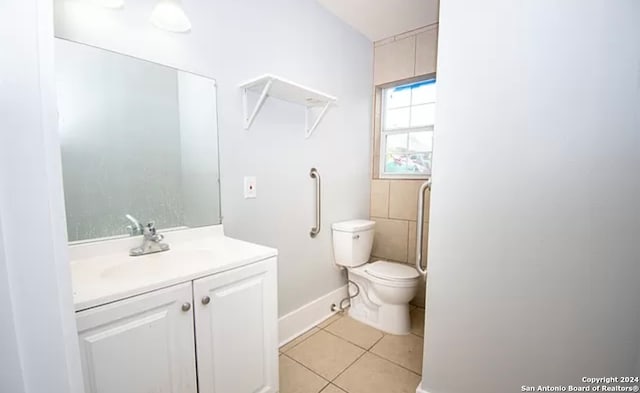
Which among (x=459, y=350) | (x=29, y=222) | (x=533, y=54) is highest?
(x=533, y=54)

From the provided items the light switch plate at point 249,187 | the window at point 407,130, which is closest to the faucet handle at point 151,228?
the light switch plate at point 249,187

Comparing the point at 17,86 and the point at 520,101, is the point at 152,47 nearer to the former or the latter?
the point at 17,86

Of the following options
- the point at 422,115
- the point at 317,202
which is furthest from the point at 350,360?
the point at 422,115

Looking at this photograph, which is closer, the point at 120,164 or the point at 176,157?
the point at 120,164

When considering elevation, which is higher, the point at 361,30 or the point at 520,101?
the point at 361,30

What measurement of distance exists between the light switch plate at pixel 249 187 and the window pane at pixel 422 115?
1.67m

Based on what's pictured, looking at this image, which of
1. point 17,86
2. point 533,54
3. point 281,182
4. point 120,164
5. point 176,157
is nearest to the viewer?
point 17,86

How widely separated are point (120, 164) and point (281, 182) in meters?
0.93

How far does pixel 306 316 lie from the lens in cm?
208

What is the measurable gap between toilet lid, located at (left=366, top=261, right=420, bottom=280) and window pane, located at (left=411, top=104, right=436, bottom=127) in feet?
4.38

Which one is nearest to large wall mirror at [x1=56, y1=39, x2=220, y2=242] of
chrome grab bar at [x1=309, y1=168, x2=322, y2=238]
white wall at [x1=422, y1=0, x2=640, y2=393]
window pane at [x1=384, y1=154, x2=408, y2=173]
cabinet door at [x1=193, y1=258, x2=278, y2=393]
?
cabinet door at [x1=193, y1=258, x2=278, y2=393]

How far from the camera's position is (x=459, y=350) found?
4.23ft

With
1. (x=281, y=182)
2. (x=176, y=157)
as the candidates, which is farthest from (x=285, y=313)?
(x=176, y=157)

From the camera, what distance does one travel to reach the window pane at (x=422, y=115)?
2.42 meters
